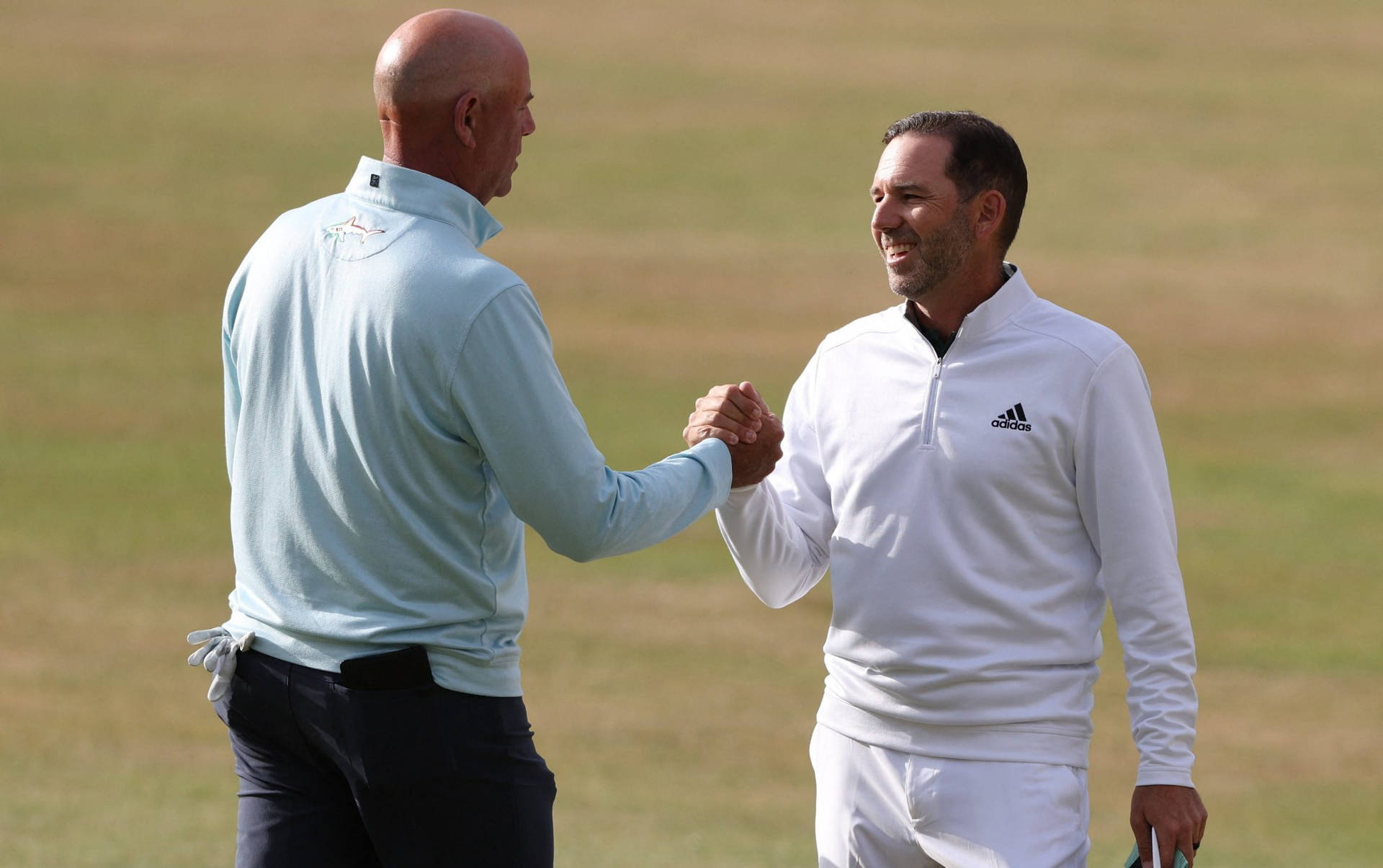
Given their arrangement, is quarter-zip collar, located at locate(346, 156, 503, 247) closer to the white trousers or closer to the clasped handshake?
the clasped handshake

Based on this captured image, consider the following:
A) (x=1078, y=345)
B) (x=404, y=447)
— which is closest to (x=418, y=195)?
(x=404, y=447)

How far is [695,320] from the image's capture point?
18406 millimetres

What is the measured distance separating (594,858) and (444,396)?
416cm

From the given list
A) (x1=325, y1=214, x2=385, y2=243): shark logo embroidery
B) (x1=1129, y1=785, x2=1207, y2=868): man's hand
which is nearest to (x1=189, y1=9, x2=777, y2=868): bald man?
(x1=325, y1=214, x2=385, y2=243): shark logo embroidery

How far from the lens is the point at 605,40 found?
2769 centimetres

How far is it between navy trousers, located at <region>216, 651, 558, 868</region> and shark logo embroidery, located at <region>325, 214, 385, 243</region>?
28.7 inches

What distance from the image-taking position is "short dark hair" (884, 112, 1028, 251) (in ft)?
11.6

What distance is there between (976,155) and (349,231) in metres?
1.23

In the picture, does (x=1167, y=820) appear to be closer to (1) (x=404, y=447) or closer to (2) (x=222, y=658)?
(1) (x=404, y=447)

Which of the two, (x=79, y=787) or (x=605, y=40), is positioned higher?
(x=605, y=40)

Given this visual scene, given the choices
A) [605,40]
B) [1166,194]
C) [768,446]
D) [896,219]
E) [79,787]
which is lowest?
[79,787]

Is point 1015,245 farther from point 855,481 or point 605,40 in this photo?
point 855,481

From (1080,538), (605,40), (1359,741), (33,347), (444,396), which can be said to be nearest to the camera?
(444,396)

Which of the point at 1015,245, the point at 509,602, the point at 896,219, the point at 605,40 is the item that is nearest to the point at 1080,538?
the point at 896,219
